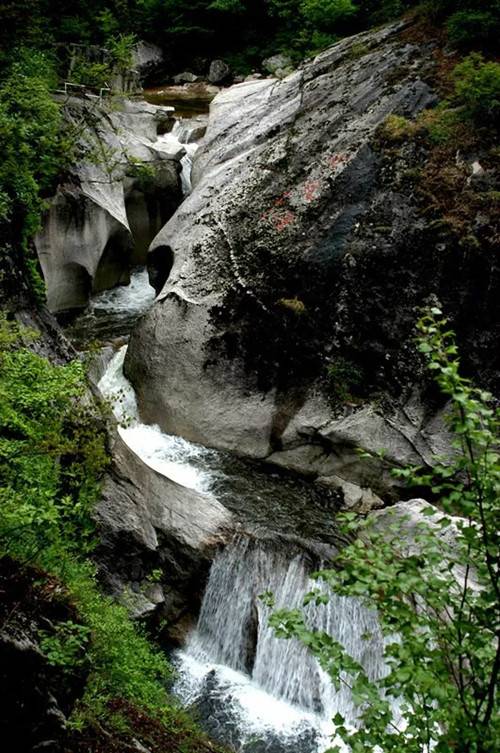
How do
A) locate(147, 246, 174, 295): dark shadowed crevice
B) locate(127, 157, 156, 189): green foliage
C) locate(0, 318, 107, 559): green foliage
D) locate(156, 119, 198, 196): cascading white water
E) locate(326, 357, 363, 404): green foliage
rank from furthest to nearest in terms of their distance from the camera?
locate(156, 119, 198, 196): cascading white water, locate(127, 157, 156, 189): green foliage, locate(147, 246, 174, 295): dark shadowed crevice, locate(326, 357, 363, 404): green foliage, locate(0, 318, 107, 559): green foliage

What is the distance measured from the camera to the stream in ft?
27.0

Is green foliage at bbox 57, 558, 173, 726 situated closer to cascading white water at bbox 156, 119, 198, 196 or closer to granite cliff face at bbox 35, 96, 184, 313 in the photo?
granite cliff face at bbox 35, 96, 184, 313

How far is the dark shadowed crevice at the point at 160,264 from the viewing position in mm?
14750

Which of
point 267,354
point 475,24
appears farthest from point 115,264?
point 475,24

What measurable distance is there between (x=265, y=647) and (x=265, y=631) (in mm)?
225

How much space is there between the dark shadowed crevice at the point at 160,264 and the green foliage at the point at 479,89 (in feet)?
23.4

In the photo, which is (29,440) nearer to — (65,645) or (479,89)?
(65,645)

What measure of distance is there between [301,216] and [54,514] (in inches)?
400

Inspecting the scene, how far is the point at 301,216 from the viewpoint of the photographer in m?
13.1

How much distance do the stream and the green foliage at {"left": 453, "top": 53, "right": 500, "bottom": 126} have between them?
823 cm

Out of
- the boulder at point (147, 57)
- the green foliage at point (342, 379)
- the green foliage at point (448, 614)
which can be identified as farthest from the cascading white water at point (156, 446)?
the boulder at point (147, 57)

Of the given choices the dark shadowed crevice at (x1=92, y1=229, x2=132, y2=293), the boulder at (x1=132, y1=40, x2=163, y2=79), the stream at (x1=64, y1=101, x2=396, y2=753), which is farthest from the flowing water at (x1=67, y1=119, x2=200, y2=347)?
the boulder at (x1=132, y1=40, x2=163, y2=79)

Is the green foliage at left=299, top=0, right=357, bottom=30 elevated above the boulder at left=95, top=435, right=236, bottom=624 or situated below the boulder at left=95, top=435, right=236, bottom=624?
above

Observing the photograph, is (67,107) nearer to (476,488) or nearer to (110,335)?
(110,335)
